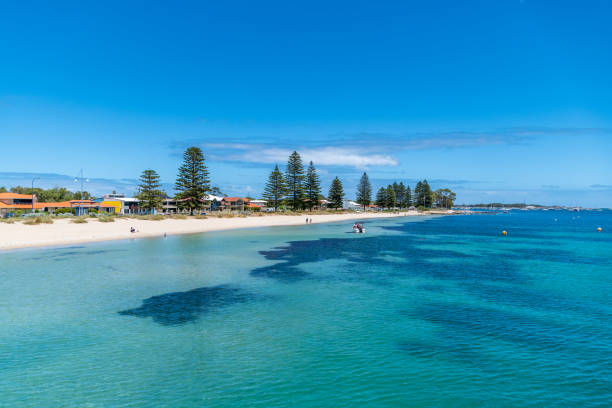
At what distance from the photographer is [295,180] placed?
101m

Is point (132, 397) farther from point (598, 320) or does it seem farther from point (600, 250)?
point (600, 250)

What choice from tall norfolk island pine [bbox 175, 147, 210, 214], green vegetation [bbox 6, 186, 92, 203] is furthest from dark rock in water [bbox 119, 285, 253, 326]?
green vegetation [bbox 6, 186, 92, 203]

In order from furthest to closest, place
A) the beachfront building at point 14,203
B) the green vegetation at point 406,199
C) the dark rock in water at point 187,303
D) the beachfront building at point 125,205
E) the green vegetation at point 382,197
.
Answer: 1. the green vegetation at point 406,199
2. the green vegetation at point 382,197
3. the beachfront building at point 125,205
4. the beachfront building at point 14,203
5. the dark rock in water at point 187,303

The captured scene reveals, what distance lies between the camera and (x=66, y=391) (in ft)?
27.8

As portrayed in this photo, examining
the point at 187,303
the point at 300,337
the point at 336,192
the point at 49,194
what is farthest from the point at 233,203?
the point at 300,337

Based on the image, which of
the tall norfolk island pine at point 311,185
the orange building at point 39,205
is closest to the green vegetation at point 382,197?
the tall norfolk island pine at point 311,185

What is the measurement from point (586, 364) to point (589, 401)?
7.58 ft

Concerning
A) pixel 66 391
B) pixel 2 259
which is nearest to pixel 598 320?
pixel 66 391

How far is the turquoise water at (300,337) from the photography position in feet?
28.1

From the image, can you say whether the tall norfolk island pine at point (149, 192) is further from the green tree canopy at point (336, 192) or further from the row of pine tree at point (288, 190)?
the green tree canopy at point (336, 192)

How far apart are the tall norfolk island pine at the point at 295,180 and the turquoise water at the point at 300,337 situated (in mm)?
76997

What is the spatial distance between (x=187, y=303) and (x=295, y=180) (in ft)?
282

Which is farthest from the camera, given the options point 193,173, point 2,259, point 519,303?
point 193,173

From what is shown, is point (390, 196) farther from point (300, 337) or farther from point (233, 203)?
point (300, 337)
